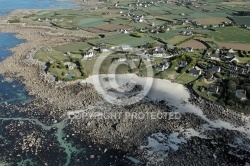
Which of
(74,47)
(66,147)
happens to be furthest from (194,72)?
(74,47)

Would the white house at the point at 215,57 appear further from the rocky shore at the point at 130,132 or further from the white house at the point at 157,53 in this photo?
the rocky shore at the point at 130,132

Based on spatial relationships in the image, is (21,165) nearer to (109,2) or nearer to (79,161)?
(79,161)

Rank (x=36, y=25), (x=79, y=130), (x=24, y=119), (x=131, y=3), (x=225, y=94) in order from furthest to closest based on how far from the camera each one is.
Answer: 1. (x=131, y=3)
2. (x=36, y=25)
3. (x=225, y=94)
4. (x=24, y=119)
5. (x=79, y=130)

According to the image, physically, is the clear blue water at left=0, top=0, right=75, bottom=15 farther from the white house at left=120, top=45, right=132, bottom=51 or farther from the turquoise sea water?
the turquoise sea water

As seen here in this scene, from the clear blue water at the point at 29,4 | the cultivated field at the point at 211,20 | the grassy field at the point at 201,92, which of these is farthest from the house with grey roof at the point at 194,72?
the clear blue water at the point at 29,4

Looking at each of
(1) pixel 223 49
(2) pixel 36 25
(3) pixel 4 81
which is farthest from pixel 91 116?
(2) pixel 36 25

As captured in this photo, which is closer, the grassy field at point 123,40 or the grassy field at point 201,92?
the grassy field at point 201,92

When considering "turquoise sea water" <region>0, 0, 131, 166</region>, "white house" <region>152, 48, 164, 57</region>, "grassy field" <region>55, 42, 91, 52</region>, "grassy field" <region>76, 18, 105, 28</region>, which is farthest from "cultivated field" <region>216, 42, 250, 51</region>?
"turquoise sea water" <region>0, 0, 131, 166</region>
